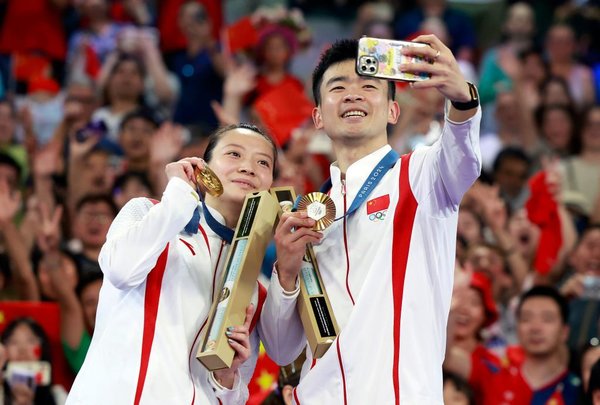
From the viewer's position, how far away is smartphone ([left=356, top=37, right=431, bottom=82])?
4.52 metres

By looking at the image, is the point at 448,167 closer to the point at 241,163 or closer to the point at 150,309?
the point at 241,163

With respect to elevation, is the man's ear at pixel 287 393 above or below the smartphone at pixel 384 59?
below

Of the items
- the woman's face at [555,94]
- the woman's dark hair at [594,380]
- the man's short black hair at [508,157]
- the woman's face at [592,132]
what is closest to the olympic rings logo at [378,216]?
the woman's dark hair at [594,380]

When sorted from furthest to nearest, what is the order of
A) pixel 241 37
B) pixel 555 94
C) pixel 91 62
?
pixel 91 62
pixel 555 94
pixel 241 37

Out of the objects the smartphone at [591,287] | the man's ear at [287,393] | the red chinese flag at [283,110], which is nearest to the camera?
the man's ear at [287,393]

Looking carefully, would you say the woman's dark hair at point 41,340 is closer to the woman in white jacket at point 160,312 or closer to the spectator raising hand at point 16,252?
the spectator raising hand at point 16,252

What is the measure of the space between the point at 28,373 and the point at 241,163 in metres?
2.63

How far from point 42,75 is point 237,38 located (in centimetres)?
208

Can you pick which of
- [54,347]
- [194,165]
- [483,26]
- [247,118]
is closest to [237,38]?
[247,118]

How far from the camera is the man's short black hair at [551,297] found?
26.8 ft

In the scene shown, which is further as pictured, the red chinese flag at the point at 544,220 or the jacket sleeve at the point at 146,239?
the red chinese flag at the point at 544,220

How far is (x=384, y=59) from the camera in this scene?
14.9ft

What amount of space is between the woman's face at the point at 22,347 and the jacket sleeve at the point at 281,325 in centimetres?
276

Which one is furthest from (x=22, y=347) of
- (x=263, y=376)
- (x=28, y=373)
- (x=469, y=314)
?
(x=469, y=314)
